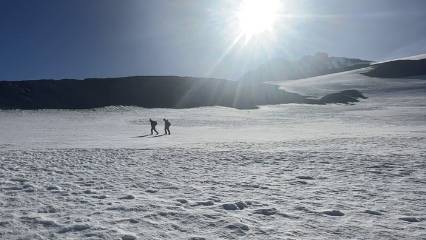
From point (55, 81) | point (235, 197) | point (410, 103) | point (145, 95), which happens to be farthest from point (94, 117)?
point (410, 103)

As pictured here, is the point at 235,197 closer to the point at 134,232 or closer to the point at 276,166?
the point at 134,232

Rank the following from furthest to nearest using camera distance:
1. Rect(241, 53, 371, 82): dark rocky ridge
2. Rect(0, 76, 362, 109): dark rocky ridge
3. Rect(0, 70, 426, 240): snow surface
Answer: Rect(241, 53, 371, 82): dark rocky ridge → Rect(0, 76, 362, 109): dark rocky ridge → Rect(0, 70, 426, 240): snow surface

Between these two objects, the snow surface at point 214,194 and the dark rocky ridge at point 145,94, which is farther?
the dark rocky ridge at point 145,94

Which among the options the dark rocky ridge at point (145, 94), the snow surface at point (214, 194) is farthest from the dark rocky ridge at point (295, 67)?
the snow surface at point (214, 194)

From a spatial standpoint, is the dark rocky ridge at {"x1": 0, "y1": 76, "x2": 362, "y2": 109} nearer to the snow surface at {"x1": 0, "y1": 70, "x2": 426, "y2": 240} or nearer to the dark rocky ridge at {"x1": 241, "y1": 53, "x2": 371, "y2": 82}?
the snow surface at {"x1": 0, "y1": 70, "x2": 426, "y2": 240}

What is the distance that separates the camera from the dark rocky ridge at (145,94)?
71688mm

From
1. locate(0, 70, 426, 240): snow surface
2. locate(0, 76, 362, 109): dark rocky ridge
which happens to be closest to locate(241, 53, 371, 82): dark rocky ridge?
locate(0, 76, 362, 109): dark rocky ridge

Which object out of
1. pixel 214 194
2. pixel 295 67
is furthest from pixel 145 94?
pixel 295 67

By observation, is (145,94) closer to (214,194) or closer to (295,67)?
(214,194)

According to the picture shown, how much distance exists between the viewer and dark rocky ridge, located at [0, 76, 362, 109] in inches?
2822

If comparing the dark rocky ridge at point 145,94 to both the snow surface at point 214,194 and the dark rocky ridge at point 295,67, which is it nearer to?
the snow surface at point 214,194

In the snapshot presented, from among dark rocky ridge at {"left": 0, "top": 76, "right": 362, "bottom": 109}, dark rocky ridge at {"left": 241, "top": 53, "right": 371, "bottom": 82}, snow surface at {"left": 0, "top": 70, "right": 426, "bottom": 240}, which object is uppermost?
dark rocky ridge at {"left": 241, "top": 53, "right": 371, "bottom": 82}

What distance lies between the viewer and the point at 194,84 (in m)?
88.9

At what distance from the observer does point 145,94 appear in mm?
81188
